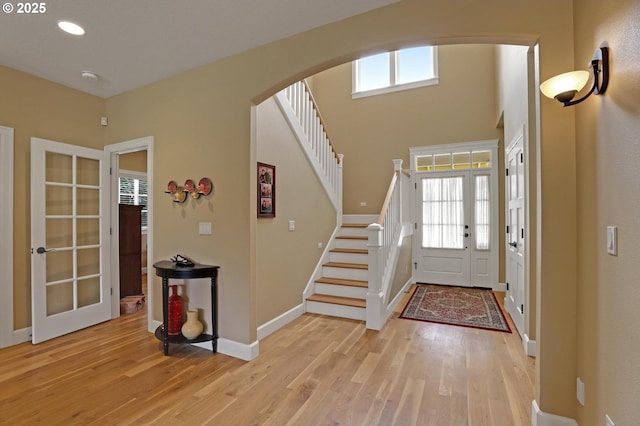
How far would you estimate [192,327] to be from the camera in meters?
2.89

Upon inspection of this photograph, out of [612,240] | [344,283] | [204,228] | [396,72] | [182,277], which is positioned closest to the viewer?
[612,240]

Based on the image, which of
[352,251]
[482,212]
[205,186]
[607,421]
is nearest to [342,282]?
[352,251]

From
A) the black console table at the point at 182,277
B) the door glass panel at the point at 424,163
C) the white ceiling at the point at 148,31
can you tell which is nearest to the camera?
the white ceiling at the point at 148,31

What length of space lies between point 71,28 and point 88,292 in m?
2.84

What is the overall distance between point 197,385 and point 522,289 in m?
3.34

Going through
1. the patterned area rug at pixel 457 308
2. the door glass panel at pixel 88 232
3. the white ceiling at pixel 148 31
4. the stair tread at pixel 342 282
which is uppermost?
the white ceiling at pixel 148 31

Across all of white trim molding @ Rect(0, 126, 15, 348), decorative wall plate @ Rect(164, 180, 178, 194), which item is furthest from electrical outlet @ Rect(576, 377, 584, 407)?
white trim molding @ Rect(0, 126, 15, 348)

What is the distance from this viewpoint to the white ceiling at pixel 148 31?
2.13 meters

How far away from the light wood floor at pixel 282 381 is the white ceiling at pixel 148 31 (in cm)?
277

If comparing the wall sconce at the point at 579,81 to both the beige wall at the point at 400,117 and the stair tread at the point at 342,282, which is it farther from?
the beige wall at the point at 400,117

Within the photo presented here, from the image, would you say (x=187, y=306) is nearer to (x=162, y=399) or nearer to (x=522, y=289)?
(x=162, y=399)

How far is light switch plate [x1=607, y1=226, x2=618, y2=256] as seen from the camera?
1.35 metres

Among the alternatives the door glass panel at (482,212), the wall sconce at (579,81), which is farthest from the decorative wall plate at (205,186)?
the door glass panel at (482,212)

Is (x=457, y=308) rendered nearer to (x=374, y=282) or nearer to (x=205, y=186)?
(x=374, y=282)
